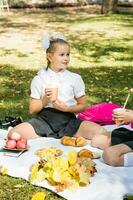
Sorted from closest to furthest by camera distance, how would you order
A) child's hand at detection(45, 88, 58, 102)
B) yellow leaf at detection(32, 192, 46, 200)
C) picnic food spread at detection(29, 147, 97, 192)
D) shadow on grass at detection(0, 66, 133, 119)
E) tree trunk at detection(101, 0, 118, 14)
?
yellow leaf at detection(32, 192, 46, 200) → picnic food spread at detection(29, 147, 97, 192) → child's hand at detection(45, 88, 58, 102) → shadow on grass at detection(0, 66, 133, 119) → tree trunk at detection(101, 0, 118, 14)

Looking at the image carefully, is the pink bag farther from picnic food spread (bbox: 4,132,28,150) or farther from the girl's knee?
the girl's knee

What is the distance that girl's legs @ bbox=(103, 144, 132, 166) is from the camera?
173 inches

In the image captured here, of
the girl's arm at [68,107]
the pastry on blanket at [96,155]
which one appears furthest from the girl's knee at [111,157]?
the girl's arm at [68,107]

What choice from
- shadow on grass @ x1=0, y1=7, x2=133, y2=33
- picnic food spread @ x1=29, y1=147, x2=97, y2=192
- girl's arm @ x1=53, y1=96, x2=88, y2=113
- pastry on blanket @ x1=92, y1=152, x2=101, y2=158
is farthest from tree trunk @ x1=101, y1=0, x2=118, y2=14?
picnic food spread @ x1=29, y1=147, x2=97, y2=192

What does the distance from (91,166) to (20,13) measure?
19.3 m

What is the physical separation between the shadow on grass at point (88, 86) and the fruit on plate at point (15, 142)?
4.87 feet

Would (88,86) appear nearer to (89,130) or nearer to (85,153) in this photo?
(89,130)

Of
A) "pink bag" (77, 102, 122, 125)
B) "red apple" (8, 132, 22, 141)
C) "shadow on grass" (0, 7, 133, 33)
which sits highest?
"red apple" (8, 132, 22, 141)

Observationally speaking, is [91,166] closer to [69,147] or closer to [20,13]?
[69,147]

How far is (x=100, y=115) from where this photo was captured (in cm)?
588

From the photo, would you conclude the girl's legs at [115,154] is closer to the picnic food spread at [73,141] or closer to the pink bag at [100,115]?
the picnic food spread at [73,141]

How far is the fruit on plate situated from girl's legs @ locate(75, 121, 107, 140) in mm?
671

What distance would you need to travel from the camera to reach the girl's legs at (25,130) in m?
5.07

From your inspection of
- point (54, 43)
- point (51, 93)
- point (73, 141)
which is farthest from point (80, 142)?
point (54, 43)
